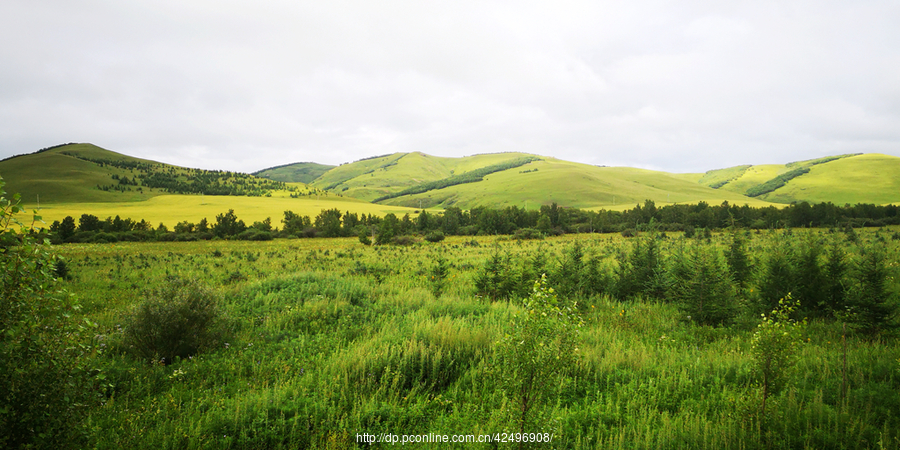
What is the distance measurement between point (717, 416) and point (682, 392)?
790 mm

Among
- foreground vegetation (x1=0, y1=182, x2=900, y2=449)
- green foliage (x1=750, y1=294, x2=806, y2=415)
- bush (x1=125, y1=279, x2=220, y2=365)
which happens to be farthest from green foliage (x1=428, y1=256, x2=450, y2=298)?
green foliage (x1=750, y1=294, x2=806, y2=415)

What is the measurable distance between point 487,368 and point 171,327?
727 centimetres

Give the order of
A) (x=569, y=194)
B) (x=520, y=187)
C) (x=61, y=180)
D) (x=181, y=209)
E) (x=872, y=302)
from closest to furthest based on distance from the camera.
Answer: (x=872, y=302) < (x=181, y=209) < (x=61, y=180) < (x=569, y=194) < (x=520, y=187)

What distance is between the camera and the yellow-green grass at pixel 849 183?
134 meters

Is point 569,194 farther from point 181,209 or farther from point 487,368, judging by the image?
point 487,368

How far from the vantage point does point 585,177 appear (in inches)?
7175

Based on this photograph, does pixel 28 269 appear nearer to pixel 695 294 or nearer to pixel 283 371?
pixel 283 371

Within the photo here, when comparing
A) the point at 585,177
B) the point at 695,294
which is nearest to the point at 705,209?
the point at 695,294

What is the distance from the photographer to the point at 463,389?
673cm

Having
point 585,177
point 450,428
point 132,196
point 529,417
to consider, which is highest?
point 585,177

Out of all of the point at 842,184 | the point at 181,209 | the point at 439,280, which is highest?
the point at 842,184

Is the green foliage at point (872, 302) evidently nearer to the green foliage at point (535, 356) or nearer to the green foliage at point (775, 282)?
the green foliage at point (775, 282)

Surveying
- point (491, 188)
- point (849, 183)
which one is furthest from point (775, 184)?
point (491, 188)

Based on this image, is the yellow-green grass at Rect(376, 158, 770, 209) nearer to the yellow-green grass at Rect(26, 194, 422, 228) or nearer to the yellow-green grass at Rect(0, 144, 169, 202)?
the yellow-green grass at Rect(26, 194, 422, 228)
